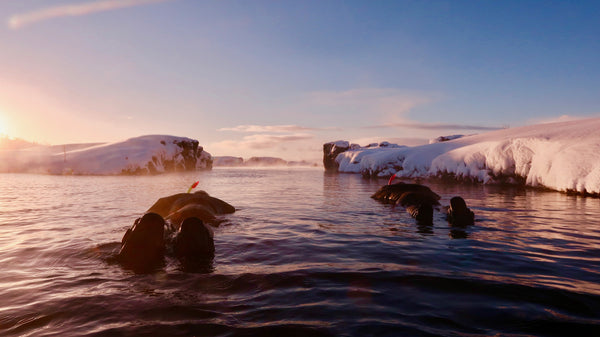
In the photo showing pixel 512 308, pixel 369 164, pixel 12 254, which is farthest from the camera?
pixel 369 164

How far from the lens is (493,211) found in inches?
515

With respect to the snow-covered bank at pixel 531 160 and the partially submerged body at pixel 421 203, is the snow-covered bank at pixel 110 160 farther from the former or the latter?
the partially submerged body at pixel 421 203

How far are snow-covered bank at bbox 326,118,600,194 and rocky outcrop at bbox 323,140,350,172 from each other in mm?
56918

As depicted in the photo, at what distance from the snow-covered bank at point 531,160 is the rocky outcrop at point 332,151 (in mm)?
56918

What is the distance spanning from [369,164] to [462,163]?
26.6 meters

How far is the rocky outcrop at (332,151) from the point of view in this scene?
333ft

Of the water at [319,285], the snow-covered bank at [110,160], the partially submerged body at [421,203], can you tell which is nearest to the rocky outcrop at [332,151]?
the snow-covered bank at [110,160]

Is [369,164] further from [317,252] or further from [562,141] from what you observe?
[317,252]

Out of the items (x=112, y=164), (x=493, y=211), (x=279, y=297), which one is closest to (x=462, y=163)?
(x=493, y=211)

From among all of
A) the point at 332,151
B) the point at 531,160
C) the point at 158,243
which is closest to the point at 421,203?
the point at 158,243

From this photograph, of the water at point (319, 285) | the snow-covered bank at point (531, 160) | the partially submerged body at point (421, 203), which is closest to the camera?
the water at point (319, 285)

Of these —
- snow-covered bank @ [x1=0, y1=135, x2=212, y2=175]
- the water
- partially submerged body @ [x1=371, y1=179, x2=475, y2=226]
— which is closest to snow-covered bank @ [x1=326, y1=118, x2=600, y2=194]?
partially submerged body @ [x1=371, y1=179, x2=475, y2=226]

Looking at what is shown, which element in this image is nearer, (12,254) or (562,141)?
(12,254)

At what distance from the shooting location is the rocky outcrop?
101375 millimetres
